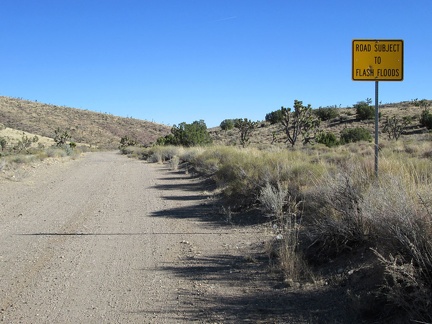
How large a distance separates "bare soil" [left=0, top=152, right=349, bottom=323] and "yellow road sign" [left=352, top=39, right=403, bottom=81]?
3.69 meters

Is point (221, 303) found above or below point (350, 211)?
below

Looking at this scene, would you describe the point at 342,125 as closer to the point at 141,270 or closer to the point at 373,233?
the point at 373,233

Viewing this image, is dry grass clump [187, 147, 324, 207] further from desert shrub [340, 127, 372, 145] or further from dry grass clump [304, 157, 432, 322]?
desert shrub [340, 127, 372, 145]

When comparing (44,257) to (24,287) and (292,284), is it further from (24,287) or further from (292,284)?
(292,284)

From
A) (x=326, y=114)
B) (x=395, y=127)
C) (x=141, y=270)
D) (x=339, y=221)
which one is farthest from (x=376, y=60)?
(x=326, y=114)

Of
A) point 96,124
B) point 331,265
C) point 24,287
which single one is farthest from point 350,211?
point 96,124

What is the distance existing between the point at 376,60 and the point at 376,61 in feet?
0.07

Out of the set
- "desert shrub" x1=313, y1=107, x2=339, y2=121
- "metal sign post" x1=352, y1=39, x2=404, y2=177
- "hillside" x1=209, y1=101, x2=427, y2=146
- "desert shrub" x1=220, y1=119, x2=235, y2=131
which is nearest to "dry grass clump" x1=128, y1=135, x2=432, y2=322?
"metal sign post" x1=352, y1=39, x2=404, y2=177

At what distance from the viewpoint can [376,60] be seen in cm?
813

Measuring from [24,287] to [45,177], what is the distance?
641 inches

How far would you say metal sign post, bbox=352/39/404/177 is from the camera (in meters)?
8.06

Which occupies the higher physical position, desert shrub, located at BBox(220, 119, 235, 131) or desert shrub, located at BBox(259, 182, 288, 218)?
desert shrub, located at BBox(220, 119, 235, 131)

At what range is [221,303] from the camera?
553cm

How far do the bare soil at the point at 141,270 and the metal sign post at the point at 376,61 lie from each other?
367 cm
